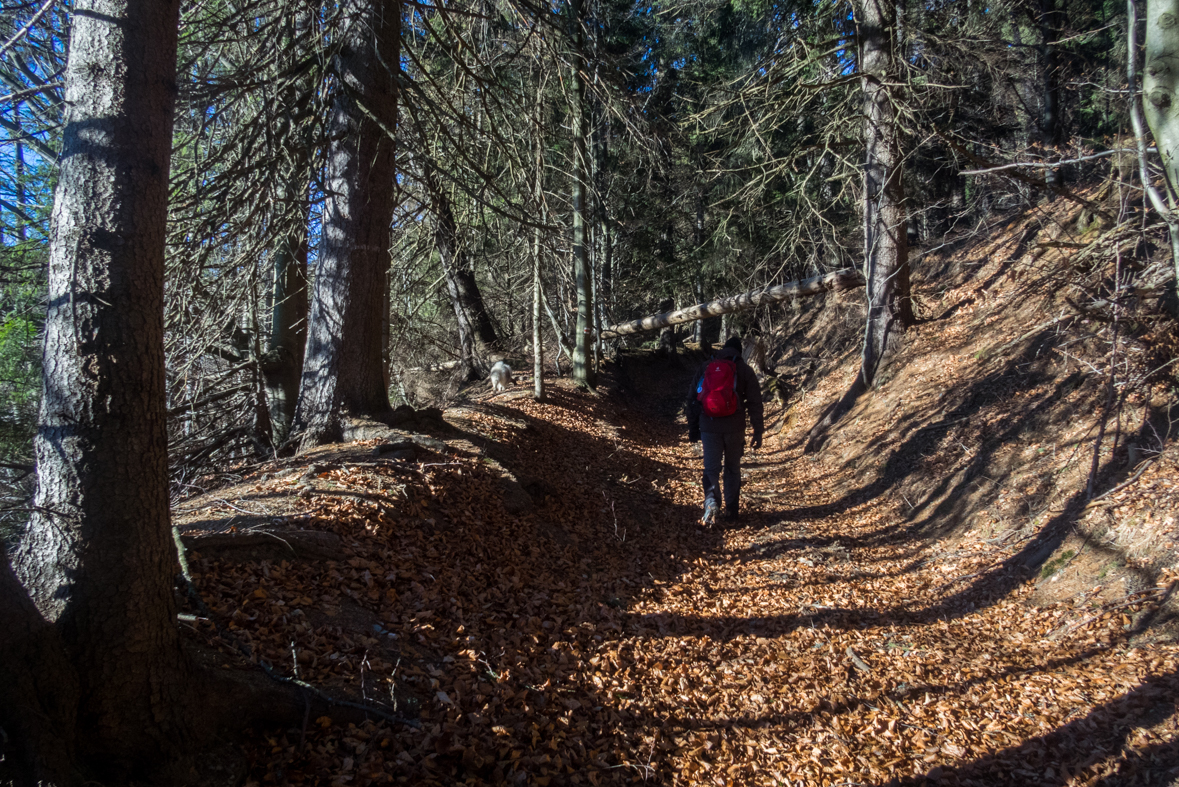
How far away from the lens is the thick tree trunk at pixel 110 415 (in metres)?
2.29

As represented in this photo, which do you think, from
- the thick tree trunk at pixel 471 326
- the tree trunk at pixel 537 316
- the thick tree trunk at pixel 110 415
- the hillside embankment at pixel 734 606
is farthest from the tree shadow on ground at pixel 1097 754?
the thick tree trunk at pixel 471 326

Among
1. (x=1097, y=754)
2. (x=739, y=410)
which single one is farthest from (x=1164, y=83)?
(x=739, y=410)

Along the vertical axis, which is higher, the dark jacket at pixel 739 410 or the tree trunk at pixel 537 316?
the tree trunk at pixel 537 316

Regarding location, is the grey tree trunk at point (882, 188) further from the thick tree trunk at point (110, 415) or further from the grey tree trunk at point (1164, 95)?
the thick tree trunk at point (110, 415)

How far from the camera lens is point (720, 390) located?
7383 millimetres

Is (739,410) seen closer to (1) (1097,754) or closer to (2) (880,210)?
(1) (1097,754)

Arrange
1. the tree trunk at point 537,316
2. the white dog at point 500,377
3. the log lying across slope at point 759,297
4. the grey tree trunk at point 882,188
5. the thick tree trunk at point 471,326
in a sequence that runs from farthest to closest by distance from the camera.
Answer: the thick tree trunk at point 471,326
the white dog at point 500,377
the log lying across slope at point 759,297
the grey tree trunk at point 882,188
the tree trunk at point 537,316

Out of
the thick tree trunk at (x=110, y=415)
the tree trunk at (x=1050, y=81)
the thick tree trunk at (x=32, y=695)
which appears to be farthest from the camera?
the tree trunk at (x=1050, y=81)

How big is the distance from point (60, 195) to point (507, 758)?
10.2ft

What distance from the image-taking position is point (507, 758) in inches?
122

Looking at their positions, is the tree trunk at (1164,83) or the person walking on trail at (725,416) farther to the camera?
the person walking on trail at (725,416)

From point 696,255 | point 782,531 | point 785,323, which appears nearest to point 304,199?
point 782,531

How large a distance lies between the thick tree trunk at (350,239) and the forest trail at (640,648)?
766 mm

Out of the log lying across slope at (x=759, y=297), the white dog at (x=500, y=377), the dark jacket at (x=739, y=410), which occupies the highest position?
the log lying across slope at (x=759, y=297)
